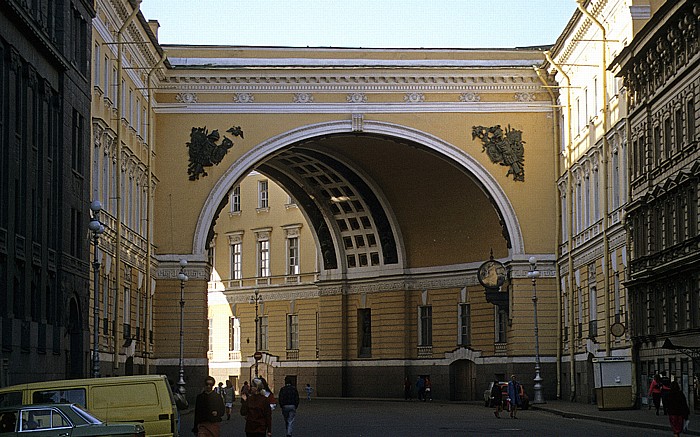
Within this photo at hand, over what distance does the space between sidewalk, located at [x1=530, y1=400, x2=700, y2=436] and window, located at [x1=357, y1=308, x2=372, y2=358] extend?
62.1ft

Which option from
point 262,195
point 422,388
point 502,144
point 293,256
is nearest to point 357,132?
point 502,144

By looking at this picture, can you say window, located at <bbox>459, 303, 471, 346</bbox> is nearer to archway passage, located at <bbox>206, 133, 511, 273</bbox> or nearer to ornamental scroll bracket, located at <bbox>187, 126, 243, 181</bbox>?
archway passage, located at <bbox>206, 133, 511, 273</bbox>

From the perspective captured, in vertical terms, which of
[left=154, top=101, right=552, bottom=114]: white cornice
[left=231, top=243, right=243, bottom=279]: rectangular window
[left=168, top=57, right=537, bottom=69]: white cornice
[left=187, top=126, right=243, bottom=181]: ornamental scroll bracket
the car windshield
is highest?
[left=168, top=57, right=537, bottom=69]: white cornice

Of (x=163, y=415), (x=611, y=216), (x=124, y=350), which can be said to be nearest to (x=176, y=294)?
(x=124, y=350)

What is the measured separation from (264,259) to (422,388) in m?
16.7

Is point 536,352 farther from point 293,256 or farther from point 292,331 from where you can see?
point 293,256

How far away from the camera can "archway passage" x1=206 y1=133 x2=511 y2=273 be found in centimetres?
6491

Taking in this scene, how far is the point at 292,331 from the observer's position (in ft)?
251

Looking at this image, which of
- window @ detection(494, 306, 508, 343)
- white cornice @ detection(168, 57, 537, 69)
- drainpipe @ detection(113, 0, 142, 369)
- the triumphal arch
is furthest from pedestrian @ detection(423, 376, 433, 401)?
drainpipe @ detection(113, 0, 142, 369)

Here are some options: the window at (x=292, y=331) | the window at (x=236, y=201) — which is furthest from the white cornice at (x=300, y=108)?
the window at (x=236, y=201)

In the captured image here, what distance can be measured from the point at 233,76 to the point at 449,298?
16841 millimetres

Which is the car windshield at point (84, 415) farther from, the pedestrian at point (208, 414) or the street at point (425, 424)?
the street at point (425, 424)

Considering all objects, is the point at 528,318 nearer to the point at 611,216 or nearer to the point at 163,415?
the point at 611,216

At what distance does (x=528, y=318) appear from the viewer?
58.2 meters
